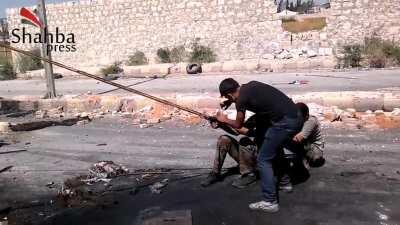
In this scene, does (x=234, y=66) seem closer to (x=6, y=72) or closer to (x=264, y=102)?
(x=6, y=72)

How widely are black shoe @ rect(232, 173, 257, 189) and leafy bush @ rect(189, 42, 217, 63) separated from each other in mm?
14882

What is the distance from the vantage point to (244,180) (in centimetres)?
616

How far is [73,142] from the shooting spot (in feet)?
31.4

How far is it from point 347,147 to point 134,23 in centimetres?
Answer: 1686

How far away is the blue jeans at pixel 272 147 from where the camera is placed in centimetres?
523

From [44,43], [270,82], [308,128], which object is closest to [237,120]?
[308,128]

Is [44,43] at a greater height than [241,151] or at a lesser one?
greater

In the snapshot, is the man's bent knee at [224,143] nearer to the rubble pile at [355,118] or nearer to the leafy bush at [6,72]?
the rubble pile at [355,118]

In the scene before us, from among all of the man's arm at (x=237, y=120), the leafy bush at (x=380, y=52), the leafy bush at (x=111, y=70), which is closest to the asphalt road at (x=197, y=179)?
the man's arm at (x=237, y=120)

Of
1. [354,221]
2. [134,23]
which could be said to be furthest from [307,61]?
[354,221]

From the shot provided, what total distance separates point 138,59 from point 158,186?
55.8ft

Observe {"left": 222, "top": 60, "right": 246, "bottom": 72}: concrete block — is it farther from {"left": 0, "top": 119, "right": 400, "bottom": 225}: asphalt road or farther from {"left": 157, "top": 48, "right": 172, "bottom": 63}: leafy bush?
{"left": 0, "top": 119, "right": 400, "bottom": 225}: asphalt road

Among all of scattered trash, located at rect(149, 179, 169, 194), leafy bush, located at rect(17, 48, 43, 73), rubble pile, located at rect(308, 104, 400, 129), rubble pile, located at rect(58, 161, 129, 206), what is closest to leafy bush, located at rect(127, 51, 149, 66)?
leafy bush, located at rect(17, 48, 43, 73)

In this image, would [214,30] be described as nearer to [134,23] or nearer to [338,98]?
[134,23]
